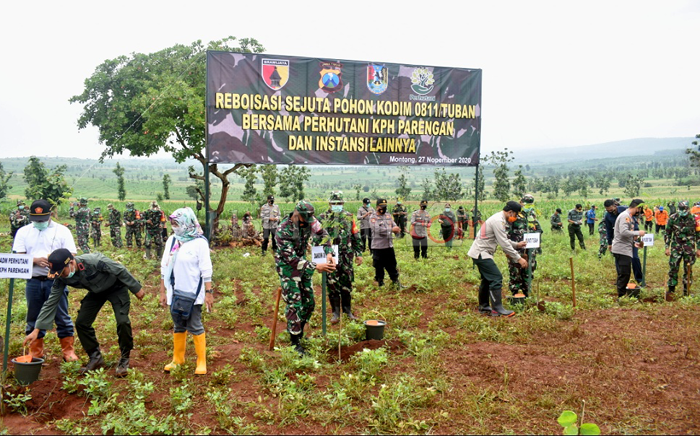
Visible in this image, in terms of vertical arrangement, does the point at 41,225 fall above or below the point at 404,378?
above

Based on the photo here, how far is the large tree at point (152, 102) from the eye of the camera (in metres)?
16.2

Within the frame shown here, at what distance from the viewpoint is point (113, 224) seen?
675 inches

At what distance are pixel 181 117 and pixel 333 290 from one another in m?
12.7

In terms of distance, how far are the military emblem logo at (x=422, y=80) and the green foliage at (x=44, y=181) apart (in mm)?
14954

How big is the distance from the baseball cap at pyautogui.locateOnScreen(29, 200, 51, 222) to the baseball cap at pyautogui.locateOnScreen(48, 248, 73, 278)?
917 millimetres

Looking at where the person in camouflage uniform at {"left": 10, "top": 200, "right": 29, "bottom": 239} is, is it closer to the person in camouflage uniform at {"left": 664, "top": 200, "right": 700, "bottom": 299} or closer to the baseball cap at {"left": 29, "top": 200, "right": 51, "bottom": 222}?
the baseball cap at {"left": 29, "top": 200, "right": 51, "bottom": 222}

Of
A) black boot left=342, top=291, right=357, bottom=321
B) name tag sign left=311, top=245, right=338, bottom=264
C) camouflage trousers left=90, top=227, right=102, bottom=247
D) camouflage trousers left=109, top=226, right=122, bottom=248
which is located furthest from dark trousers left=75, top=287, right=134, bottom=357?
camouflage trousers left=90, top=227, right=102, bottom=247

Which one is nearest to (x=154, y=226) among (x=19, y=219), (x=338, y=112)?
A: (x=19, y=219)

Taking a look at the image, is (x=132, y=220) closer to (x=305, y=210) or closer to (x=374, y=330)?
(x=305, y=210)

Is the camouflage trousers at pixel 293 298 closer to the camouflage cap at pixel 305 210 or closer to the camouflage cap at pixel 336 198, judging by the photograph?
the camouflage cap at pixel 305 210

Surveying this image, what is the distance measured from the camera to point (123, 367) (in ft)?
17.8

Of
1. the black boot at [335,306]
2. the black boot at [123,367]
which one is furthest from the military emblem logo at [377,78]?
the black boot at [123,367]

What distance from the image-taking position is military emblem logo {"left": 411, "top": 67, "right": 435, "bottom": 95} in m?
11.8

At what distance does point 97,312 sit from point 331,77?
299 inches
